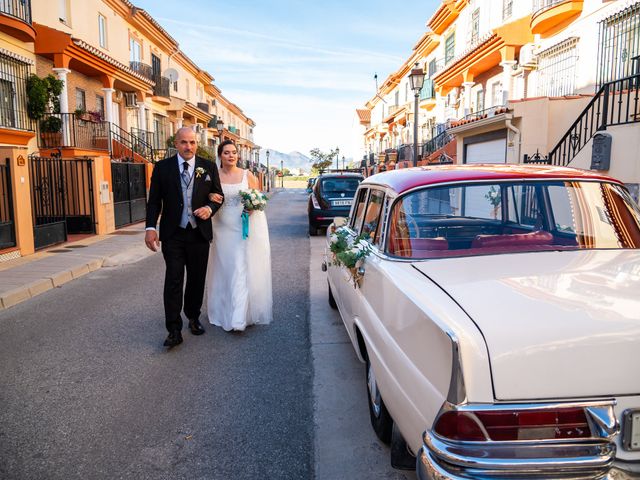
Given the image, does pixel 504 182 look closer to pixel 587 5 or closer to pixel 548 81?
pixel 587 5

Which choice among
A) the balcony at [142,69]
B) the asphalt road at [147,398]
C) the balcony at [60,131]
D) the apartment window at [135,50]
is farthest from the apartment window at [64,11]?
the asphalt road at [147,398]

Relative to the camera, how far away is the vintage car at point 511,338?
177 cm

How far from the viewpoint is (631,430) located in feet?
5.89

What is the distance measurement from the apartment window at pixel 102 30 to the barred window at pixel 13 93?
632cm

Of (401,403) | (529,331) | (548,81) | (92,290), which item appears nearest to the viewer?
(529,331)

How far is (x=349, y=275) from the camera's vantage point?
12.9 feet

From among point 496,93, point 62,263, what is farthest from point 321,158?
point 62,263

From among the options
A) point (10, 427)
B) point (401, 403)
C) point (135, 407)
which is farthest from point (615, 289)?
point (10, 427)

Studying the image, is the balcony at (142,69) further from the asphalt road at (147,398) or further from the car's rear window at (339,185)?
the asphalt road at (147,398)

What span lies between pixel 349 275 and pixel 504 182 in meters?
1.40

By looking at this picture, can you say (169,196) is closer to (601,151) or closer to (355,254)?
(355,254)

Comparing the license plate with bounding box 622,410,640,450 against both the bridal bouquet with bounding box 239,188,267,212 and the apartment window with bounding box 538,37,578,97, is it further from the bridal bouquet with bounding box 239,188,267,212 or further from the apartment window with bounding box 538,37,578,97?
the apartment window with bounding box 538,37,578,97

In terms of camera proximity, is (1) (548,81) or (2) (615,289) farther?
(1) (548,81)

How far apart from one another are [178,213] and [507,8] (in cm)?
1757
